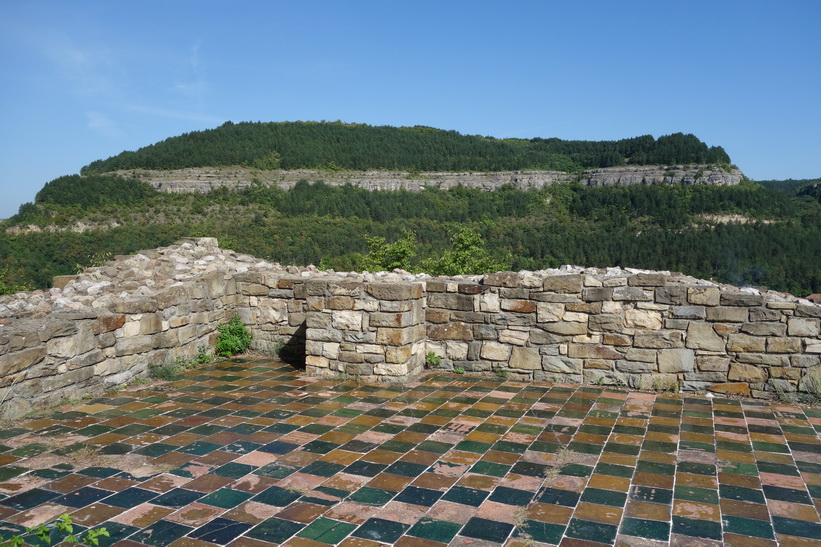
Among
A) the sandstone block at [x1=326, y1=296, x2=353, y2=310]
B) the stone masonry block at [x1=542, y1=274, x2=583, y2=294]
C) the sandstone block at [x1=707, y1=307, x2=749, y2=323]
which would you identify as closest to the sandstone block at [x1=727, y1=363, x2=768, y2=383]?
the sandstone block at [x1=707, y1=307, x2=749, y2=323]

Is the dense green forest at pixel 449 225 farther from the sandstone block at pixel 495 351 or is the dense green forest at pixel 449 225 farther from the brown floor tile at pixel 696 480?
the brown floor tile at pixel 696 480

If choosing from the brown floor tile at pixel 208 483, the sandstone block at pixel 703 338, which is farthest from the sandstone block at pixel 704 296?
the brown floor tile at pixel 208 483

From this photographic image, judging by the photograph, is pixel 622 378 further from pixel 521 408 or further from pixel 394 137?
pixel 394 137

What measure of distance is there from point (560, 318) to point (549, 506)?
9.87 feet

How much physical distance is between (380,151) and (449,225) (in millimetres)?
27274

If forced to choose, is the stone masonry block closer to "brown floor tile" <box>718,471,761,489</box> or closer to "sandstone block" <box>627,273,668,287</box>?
"sandstone block" <box>627,273,668,287</box>

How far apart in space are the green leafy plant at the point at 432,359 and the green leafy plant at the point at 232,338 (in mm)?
2357

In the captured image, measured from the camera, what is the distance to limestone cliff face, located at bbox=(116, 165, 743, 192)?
6000 centimetres

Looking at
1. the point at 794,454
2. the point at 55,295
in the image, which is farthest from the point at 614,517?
the point at 55,295

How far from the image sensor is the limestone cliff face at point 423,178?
60.0m

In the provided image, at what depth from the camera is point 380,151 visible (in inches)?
3036

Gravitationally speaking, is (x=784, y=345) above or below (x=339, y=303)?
below

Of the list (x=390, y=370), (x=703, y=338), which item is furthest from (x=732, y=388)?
(x=390, y=370)

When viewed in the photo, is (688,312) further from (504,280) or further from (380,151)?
(380,151)
